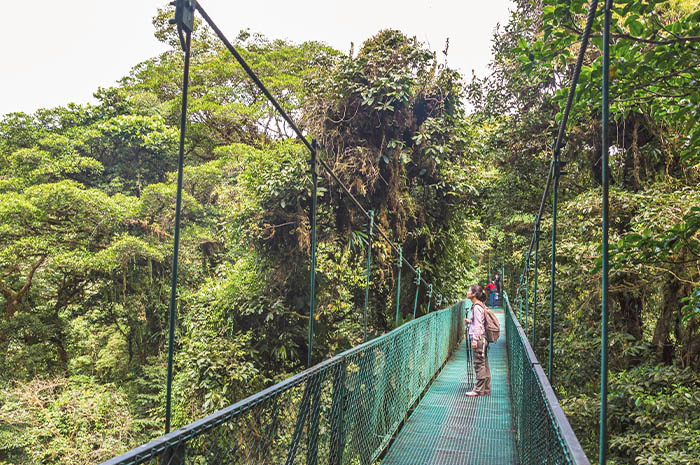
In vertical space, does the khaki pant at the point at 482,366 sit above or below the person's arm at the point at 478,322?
below

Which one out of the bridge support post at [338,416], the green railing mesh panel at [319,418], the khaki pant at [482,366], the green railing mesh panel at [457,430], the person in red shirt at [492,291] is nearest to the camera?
the green railing mesh panel at [319,418]

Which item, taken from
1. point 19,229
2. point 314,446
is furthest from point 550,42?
point 19,229

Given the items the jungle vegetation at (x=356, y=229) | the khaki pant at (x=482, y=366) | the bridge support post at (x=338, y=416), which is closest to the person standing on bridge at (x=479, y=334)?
the khaki pant at (x=482, y=366)

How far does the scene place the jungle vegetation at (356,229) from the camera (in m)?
3.50

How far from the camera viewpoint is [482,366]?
13.2 feet

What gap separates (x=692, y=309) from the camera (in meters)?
2.58

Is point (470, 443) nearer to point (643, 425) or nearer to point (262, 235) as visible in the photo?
point (643, 425)

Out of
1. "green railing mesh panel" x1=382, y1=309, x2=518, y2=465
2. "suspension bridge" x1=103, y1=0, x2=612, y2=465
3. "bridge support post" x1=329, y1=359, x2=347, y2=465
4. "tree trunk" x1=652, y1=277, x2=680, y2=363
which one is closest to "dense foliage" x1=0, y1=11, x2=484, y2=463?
"suspension bridge" x1=103, y1=0, x2=612, y2=465

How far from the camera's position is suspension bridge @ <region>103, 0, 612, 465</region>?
110 cm

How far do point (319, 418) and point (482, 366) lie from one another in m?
2.51

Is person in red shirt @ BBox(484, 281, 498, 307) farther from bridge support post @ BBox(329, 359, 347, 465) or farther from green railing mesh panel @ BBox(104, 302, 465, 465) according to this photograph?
bridge support post @ BBox(329, 359, 347, 465)

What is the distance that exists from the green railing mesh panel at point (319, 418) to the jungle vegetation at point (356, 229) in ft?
4.59

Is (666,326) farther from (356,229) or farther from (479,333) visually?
(356,229)

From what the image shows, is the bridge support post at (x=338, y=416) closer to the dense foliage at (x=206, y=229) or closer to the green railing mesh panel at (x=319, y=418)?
the green railing mesh panel at (x=319, y=418)
